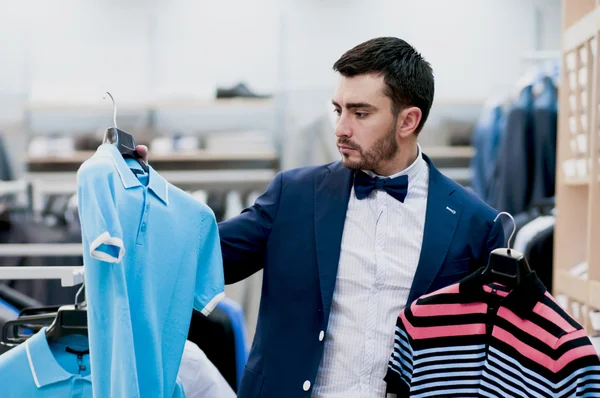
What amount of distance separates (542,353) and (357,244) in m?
0.52

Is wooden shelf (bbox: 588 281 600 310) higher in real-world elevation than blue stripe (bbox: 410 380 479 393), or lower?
higher

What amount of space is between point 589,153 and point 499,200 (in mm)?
1887

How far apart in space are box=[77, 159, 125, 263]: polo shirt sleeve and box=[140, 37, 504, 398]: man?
0.46 meters

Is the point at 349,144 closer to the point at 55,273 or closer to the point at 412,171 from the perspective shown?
the point at 412,171

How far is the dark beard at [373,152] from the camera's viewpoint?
5.73ft

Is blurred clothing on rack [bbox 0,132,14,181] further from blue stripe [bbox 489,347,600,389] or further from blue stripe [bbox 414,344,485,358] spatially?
blue stripe [bbox 489,347,600,389]

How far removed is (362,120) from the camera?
5.72 feet

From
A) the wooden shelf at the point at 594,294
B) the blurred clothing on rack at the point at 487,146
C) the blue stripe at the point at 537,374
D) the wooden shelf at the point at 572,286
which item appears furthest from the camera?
the blurred clothing on rack at the point at 487,146

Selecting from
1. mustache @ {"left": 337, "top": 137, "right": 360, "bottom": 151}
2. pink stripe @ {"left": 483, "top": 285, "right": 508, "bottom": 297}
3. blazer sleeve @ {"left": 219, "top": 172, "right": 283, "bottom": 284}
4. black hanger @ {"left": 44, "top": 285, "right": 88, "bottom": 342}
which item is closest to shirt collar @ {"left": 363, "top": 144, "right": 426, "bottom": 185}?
mustache @ {"left": 337, "top": 137, "right": 360, "bottom": 151}

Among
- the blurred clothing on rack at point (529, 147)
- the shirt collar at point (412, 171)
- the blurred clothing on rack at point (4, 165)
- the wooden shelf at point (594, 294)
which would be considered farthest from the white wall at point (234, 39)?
the shirt collar at point (412, 171)

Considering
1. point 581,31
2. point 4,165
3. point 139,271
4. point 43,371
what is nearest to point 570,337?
point 139,271

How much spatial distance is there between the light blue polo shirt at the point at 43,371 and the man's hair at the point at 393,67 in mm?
938

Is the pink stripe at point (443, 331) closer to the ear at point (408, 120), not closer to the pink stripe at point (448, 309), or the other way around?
the pink stripe at point (448, 309)

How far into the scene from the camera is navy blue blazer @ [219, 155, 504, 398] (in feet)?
5.63
